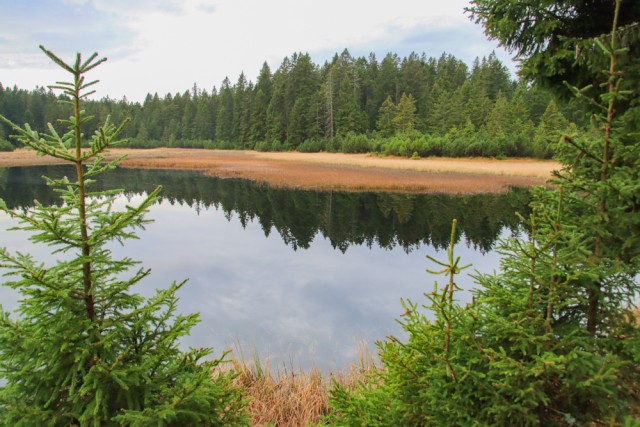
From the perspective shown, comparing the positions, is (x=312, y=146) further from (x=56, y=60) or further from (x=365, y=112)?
(x=56, y=60)

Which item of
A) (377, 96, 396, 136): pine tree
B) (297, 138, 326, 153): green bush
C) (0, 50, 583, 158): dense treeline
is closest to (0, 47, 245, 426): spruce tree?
(0, 50, 583, 158): dense treeline

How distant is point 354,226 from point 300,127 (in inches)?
2018

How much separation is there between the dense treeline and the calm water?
2618 centimetres

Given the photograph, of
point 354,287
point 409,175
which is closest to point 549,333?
point 354,287

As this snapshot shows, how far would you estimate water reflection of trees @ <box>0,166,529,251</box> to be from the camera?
16297 millimetres

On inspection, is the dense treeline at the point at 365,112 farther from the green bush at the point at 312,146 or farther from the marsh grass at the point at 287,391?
the marsh grass at the point at 287,391

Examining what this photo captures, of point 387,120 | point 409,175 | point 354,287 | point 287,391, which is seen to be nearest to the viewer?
point 287,391

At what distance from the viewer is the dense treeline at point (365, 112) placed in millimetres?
49000

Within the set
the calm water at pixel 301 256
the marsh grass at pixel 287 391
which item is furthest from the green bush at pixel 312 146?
the marsh grass at pixel 287 391

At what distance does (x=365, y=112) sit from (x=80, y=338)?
73.4 meters

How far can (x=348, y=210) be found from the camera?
69.3ft

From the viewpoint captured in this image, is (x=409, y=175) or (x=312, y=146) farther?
(x=312, y=146)

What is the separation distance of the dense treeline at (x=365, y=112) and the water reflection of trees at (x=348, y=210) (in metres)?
23.4

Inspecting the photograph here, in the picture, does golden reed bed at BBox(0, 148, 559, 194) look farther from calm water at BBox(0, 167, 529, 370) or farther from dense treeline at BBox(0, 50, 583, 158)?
dense treeline at BBox(0, 50, 583, 158)
